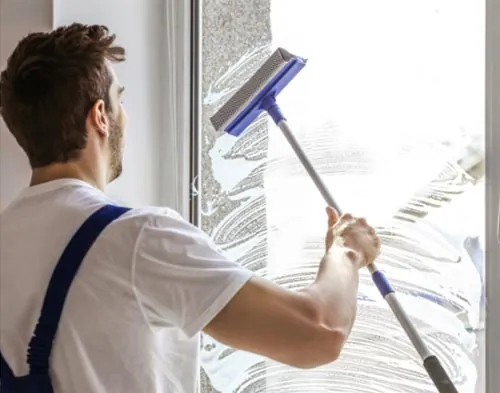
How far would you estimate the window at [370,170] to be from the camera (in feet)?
3.67

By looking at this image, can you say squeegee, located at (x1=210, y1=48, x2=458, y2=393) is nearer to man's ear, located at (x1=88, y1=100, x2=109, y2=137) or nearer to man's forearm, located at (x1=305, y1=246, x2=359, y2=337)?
man's forearm, located at (x1=305, y1=246, x2=359, y2=337)

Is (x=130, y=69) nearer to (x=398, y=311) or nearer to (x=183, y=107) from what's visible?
(x=183, y=107)

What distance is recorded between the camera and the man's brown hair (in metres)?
0.96

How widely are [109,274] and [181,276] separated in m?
0.09

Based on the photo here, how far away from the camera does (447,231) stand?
113 centimetres

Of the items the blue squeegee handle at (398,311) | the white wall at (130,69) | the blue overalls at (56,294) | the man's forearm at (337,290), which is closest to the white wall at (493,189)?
the blue squeegee handle at (398,311)

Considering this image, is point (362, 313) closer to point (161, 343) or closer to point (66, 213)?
point (161, 343)

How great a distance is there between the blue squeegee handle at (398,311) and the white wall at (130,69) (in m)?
0.36

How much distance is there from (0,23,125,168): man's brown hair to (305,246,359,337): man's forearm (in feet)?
1.20

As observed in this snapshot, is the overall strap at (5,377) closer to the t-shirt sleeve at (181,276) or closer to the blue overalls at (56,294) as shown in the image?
the blue overalls at (56,294)

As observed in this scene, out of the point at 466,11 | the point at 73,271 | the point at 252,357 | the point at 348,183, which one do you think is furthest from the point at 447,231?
the point at 73,271

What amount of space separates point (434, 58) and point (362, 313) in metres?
0.43

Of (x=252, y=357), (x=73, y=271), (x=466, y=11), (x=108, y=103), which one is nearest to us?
(x=73, y=271)

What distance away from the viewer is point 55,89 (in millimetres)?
956
